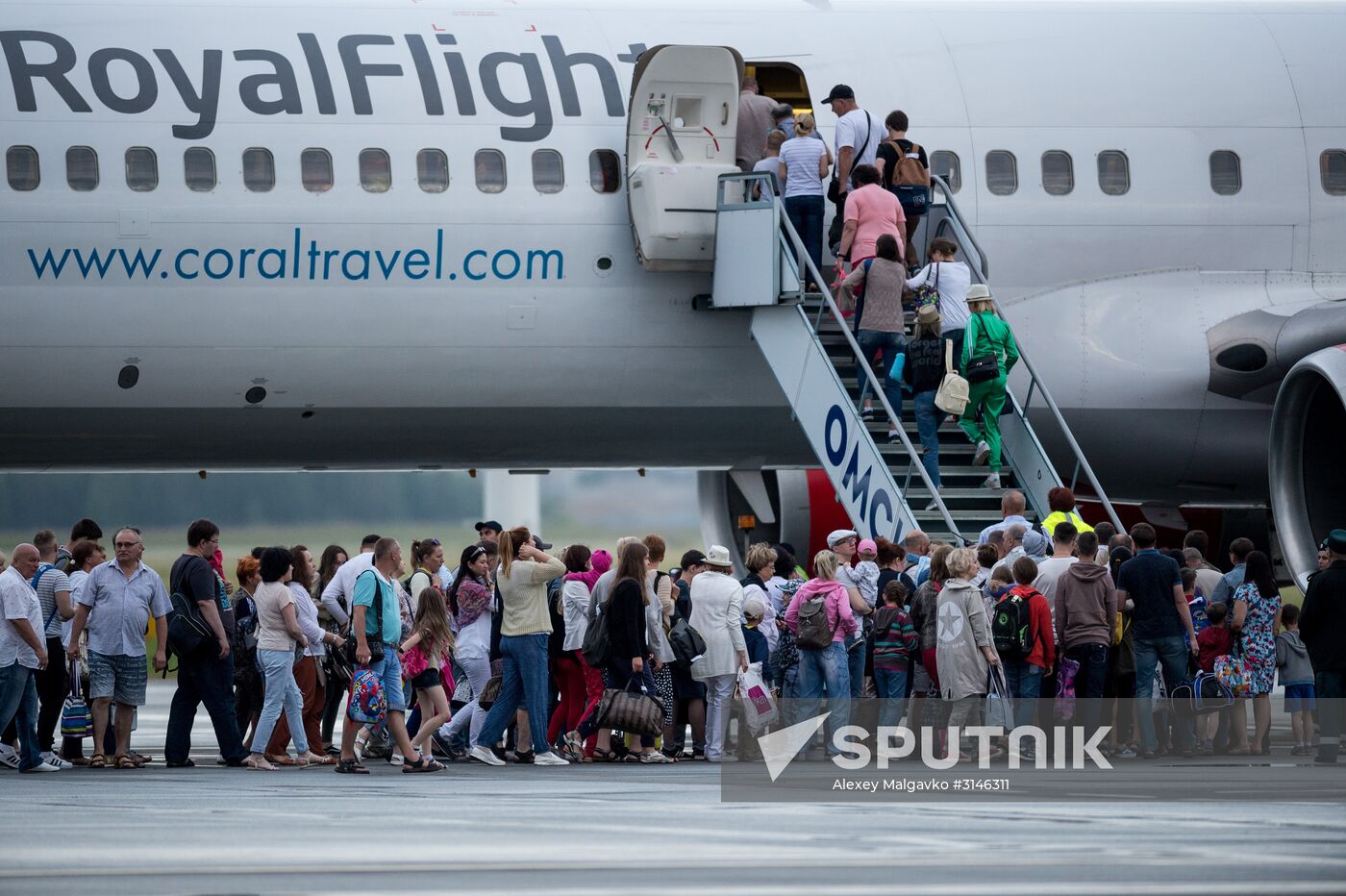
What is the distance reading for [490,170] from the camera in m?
14.4

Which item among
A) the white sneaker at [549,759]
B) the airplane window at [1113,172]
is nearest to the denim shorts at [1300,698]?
the airplane window at [1113,172]

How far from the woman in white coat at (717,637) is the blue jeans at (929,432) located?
5.54ft

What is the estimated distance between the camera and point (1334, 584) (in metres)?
12.1

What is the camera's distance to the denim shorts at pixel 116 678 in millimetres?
12188

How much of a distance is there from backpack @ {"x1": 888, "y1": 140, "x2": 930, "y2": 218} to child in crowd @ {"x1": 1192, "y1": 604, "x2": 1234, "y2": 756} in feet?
11.2

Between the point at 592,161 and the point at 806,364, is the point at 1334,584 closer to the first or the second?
the point at 806,364

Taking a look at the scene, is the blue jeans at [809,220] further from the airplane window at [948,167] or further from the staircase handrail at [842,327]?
the airplane window at [948,167]

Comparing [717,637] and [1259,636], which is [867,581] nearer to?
[717,637]

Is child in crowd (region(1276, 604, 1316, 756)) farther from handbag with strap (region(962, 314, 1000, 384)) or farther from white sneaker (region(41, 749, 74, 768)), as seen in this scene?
white sneaker (region(41, 749, 74, 768))

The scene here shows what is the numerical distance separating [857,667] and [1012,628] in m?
1.21

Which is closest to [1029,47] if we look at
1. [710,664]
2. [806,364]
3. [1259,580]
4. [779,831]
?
[806,364]

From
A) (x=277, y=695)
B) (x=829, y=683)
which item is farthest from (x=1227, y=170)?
(x=277, y=695)

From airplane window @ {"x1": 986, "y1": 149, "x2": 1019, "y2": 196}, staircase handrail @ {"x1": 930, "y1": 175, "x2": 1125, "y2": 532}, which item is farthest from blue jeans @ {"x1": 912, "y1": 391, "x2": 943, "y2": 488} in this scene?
airplane window @ {"x1": 986, "y1": 149, "x2": 1019, "y2": 196}

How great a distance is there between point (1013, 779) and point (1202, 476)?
6542mm
